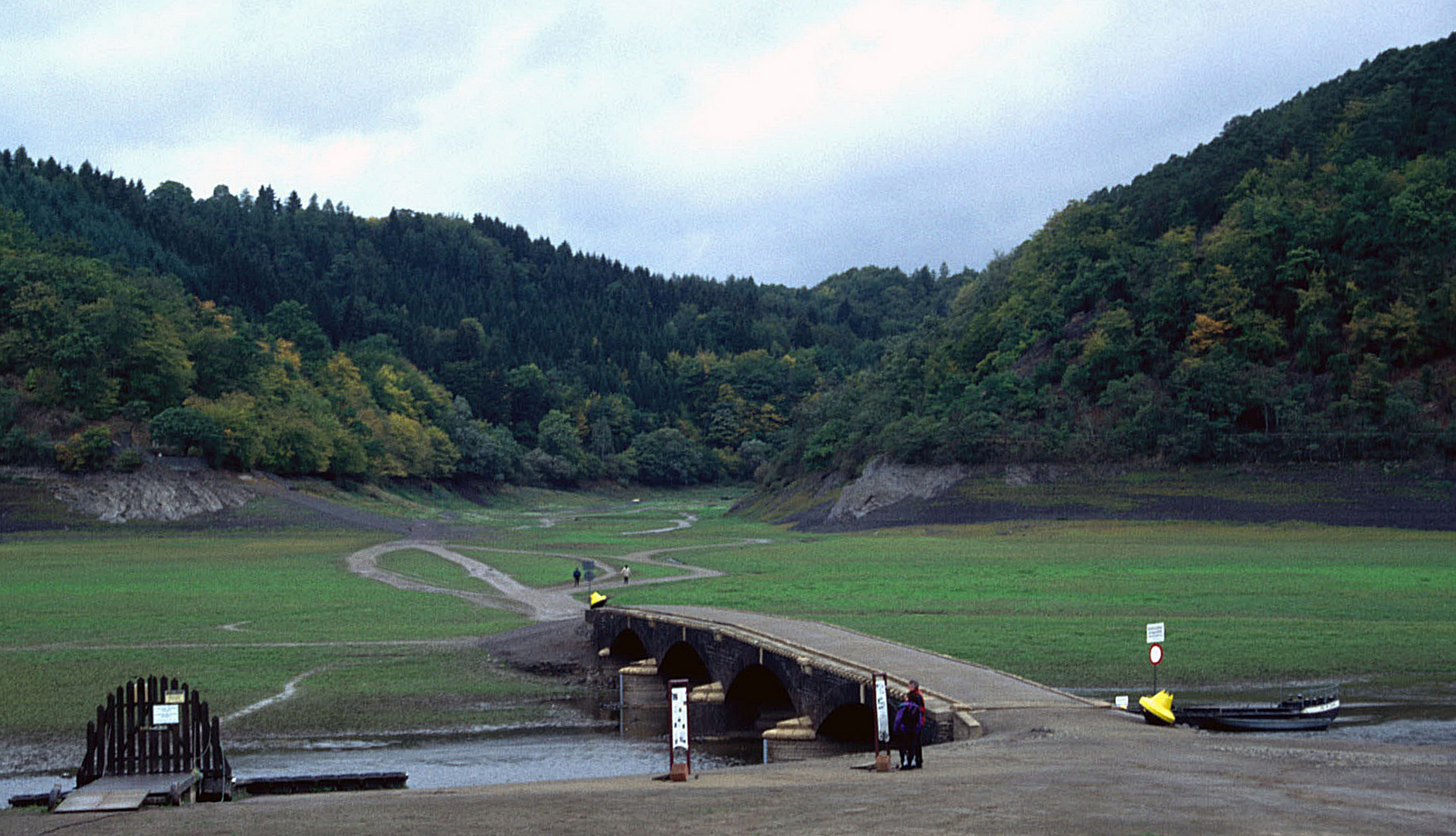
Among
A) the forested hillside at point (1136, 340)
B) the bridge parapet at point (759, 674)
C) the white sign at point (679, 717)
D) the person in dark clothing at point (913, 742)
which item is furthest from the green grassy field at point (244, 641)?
the forested hillside at point (1136, 340)

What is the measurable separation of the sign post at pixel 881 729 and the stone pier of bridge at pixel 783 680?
229 centimetres

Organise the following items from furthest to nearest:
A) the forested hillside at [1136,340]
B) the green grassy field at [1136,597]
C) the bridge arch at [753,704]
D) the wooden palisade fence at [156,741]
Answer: the forested hillside at [1136,340], the green grassy field at [1136,597], the bridge arch at [753,704], the wooden palisade fence at [156,741]

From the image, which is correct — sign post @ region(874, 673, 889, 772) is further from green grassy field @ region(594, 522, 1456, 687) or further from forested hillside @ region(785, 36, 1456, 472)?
forested hillside @ region(785, 36, 1456, 472)

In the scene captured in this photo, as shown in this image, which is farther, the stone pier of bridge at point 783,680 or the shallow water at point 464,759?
the shallow water at point 464,759

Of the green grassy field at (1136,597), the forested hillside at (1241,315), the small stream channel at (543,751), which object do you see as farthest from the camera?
the forested hillside at (1241,315)

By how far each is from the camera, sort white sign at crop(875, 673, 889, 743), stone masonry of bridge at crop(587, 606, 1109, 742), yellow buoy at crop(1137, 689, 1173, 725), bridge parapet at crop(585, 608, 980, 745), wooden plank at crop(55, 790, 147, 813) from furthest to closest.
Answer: bridge parapet at crop(585, 608, 980, 745)
stone masonry of bridge at crop(587, 606, 1109, 742)
yellow buoy at crop(1137, 689, 1173, 725)
white sign at crop(875, 673, 889, 743)
wooden plank at crop(55, 790, 147, 813)

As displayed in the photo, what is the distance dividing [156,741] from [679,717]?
9662 mm

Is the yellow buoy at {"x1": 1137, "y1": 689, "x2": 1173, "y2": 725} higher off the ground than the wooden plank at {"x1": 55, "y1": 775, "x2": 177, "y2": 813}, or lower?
lower

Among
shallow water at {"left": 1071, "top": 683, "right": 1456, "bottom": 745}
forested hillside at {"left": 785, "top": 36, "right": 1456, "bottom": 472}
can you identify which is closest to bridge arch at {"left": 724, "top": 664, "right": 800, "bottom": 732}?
shallow water at {"left": 1071, "top": 683, "right": 1456, "bottom": 745}

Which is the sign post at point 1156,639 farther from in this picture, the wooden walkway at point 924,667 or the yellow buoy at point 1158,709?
the wooden walkway at point 924,667

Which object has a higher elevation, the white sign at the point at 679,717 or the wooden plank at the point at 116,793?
the white sign at the point at 679,717

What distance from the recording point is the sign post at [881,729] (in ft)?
61.3

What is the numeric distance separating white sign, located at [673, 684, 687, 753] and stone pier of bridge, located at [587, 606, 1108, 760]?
5.94m

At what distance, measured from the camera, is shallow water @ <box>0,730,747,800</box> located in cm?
2527
